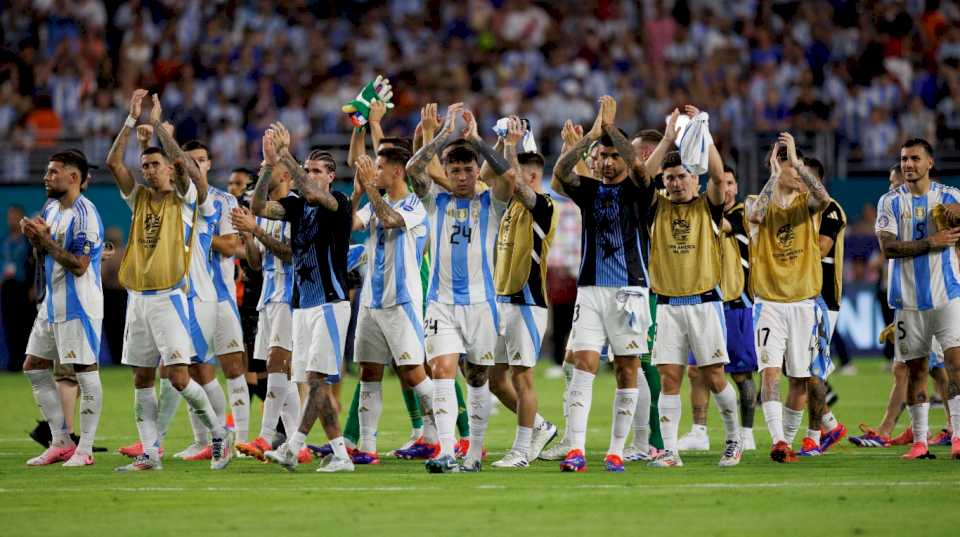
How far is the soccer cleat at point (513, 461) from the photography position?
1323 centimetres

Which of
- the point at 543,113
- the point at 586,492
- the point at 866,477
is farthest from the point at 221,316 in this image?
the point at 543,113

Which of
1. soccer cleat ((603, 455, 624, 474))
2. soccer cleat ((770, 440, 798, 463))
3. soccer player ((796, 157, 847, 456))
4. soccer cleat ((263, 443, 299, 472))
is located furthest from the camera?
soccer player ((796, 157, 847, 456))

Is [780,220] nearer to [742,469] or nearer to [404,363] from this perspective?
[742,469]

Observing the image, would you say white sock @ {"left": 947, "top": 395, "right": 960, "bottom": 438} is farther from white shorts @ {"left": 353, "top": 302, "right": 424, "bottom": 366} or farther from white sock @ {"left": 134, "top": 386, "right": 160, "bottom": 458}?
white sock @ {"left": 134, "top": 386, "right": 160, "bottom": 458}

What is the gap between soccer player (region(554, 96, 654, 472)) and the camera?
504 inches

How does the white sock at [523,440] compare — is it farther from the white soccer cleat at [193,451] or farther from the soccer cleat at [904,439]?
the soccer cleat at [904,439]

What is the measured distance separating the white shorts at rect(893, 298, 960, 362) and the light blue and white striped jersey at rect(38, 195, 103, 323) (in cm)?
756

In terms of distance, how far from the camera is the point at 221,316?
48.6 ft

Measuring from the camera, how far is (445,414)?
1280 cm

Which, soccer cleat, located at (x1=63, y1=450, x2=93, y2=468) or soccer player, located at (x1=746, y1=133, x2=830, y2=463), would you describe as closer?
soccer cleat, located at (x1=63, y1=450, x2=93, y2=468)

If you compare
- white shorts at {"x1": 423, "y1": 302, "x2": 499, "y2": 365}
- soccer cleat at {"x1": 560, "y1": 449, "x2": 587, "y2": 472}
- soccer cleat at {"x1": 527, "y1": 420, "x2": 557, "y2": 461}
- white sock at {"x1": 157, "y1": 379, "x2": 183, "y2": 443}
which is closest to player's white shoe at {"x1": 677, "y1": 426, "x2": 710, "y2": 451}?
soccer cleat at {"x1": 527, "y1": 420, "x2": 557, "y2": 461}

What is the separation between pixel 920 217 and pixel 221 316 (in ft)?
22.2

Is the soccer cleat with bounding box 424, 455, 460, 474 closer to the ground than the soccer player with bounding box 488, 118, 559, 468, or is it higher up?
closer to the ground

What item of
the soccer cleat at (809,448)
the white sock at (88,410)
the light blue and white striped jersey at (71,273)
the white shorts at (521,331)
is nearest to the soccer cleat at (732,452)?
the soccer cleat at (809,448)
